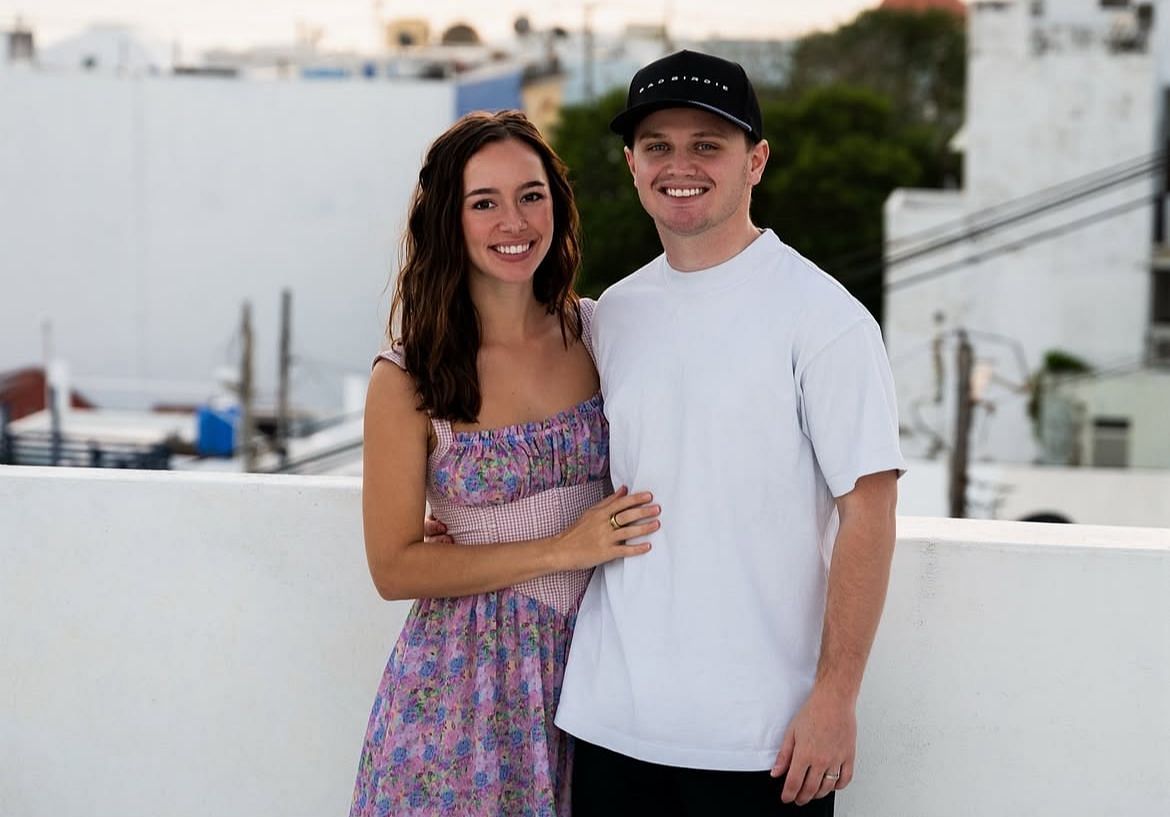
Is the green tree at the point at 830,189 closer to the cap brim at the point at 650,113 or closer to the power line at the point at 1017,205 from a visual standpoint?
the power line at the point at 1017,205

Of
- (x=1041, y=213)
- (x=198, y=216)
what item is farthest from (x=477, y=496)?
(x=198, y=216)

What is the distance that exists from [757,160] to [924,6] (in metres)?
44.7

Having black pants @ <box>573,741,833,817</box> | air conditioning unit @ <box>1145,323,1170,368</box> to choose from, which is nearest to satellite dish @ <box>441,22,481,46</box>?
air conditioning unit @ <box>1145,323,1170,368</box>

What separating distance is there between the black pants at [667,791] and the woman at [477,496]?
0.07m

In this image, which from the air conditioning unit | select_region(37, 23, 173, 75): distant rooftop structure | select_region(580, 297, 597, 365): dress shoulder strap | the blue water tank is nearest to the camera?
select_region(580, 297, 597, 365): dress shoulder strap

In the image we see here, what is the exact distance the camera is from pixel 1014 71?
77.2 ft

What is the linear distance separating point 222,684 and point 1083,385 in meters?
18.9

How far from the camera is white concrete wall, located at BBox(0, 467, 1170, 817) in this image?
239 cm

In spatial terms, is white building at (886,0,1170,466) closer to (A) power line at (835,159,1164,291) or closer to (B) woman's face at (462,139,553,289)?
(A) power line at (835,159,1164,291)

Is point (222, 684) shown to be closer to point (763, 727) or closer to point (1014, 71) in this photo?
point (763, 727)

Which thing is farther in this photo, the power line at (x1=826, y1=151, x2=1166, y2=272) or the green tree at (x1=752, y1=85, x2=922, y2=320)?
the green tree at (x1=752, y1=85, x2=922, y2=320)

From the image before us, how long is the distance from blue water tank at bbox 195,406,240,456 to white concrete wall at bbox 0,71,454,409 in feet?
30.1

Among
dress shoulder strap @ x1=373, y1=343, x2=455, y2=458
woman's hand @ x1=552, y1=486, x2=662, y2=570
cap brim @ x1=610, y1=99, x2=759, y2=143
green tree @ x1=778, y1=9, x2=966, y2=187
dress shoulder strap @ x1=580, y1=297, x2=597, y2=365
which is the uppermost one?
green tree @ x1=778, y1=9, x2=966, y2=187

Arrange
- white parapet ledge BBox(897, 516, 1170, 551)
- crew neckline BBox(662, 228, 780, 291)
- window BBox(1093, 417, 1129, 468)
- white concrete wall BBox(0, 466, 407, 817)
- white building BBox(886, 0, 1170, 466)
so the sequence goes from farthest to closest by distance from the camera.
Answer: white building BBox(886, 0, 1170, 466) → window BBox(1093, 417, 1129, 468) → white concrete wall BBox(0, 466, 407, 817) → white parapet ledge BBox(897, 516, 1170, 551) → crew neckline BBox(662, 228, 780, 291)
